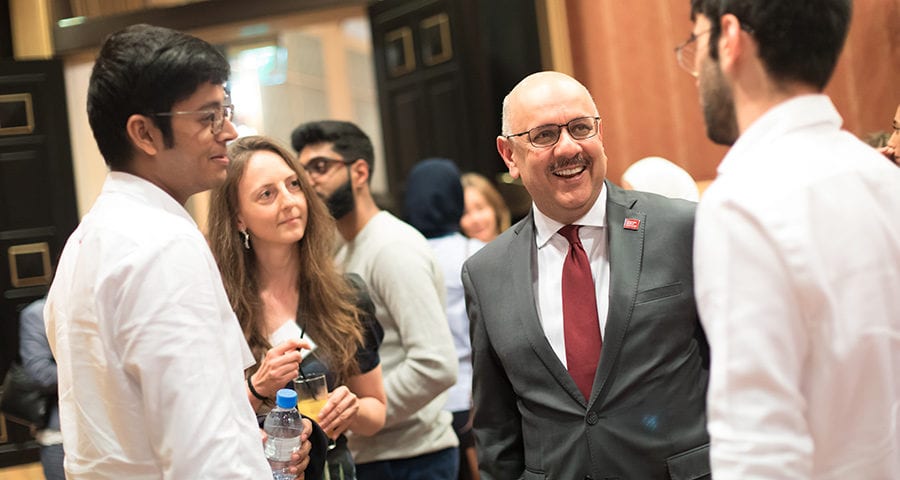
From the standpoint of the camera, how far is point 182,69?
6.42 feet

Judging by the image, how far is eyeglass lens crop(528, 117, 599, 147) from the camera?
241cm

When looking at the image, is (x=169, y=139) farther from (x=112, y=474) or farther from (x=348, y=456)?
(x=348, y=456)

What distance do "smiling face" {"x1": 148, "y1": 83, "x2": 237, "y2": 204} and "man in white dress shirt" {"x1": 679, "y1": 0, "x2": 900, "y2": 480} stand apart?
1053 millimetres

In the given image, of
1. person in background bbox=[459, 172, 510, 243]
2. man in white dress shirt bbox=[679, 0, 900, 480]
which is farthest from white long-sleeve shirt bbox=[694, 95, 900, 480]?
person in background bbox=[459, 172, 510, 243]

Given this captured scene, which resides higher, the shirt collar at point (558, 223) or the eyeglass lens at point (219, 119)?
the eyeglass lens at point (219, 119)

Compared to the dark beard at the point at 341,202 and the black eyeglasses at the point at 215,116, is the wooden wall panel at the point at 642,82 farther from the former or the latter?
the black eyeglasses at the point at 215,116

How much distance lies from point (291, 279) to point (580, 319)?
1.06 meters

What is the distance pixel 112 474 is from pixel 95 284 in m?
0.35

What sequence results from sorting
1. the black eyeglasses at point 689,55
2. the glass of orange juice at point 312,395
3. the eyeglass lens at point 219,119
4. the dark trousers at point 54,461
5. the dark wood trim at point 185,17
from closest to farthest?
the black eyeglasses at point 689,55
the eyeglass lens at point 219,119
the glass of orange juice at point 312,395
the dark trousers at point 54,461
the dark wood trim at point 185,17

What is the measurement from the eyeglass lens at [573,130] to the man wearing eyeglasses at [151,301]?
2.59ft

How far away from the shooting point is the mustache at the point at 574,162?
2367 mm

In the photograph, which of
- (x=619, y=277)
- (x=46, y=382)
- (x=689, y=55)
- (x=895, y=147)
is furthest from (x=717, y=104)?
(x=46, y=382)

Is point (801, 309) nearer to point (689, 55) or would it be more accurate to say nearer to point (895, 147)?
point (689, 55)

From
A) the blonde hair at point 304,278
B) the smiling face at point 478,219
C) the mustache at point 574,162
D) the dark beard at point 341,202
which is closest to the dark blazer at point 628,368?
the mustache at point 574,162
